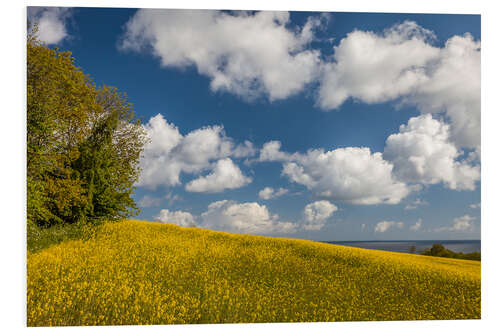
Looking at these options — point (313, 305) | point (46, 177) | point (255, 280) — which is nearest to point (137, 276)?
point (255, 280)

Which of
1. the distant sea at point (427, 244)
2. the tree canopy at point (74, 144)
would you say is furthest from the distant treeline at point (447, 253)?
the tree canopy at point (74, 144)

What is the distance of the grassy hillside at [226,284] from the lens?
6.06 meters

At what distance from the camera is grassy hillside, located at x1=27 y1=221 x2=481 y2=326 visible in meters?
6.06

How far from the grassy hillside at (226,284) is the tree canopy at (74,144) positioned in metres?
0.90

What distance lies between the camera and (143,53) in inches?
285

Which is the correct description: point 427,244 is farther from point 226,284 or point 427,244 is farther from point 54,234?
point 54,234

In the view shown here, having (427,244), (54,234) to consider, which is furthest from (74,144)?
(427,244)

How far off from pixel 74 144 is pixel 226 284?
5.24m

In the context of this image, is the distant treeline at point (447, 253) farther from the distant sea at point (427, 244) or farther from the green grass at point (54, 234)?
the green grass at point (54, 234)

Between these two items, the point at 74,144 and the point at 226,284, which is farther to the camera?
the point at 74,144

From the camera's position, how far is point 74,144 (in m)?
8.34

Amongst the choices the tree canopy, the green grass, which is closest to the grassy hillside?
the green grass

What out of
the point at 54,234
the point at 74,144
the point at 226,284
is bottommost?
the point at 226,284

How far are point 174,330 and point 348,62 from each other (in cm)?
670
